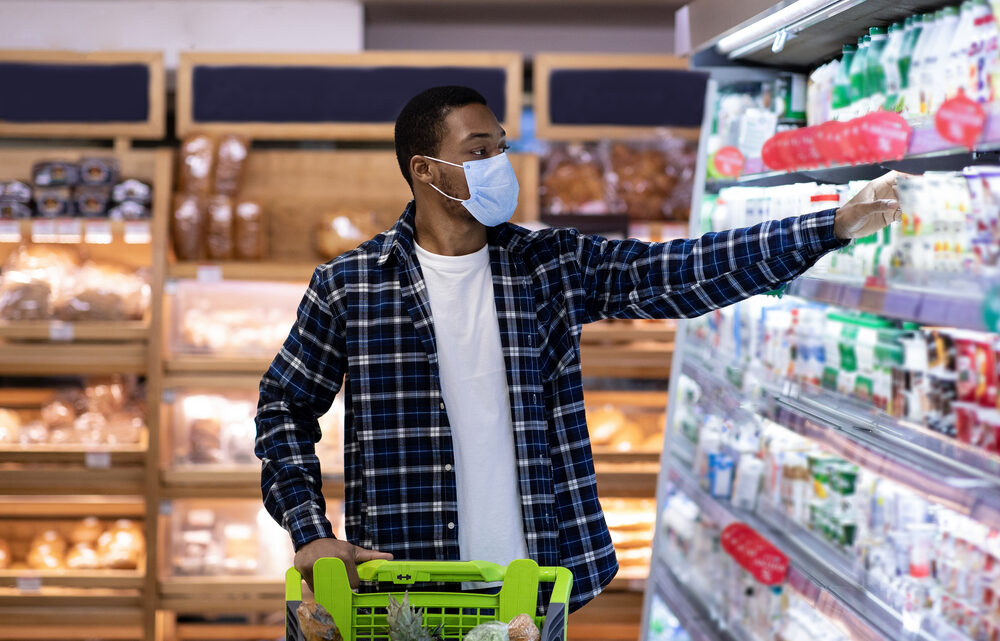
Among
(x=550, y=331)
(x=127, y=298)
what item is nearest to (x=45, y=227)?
(x=127, y=298)

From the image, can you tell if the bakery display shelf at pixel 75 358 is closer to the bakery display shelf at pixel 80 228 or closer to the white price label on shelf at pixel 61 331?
the white price label on shelf at pixel 61 331

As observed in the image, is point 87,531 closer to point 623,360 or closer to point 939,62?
point 623,360

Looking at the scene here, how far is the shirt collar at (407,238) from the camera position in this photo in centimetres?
207

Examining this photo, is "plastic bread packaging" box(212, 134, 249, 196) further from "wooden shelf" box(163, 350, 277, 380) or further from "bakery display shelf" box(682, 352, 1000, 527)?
"bakery display shelf" box(682, 352, 1000, 527)

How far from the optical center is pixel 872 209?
5.80 feet

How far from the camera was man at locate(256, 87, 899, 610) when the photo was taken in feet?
6.56

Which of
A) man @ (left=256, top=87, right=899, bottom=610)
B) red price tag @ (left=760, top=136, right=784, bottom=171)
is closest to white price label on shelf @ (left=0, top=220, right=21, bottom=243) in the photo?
man @ (left=256, top=87, right=899, bottom=610)

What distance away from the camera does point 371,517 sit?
204cm

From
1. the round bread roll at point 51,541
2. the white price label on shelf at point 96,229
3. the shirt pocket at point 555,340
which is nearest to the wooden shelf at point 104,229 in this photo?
the white price label on shelf at point 96,229

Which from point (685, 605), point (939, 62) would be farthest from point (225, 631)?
point (939, 62)

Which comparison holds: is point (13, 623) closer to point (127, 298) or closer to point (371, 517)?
point (127, 298)

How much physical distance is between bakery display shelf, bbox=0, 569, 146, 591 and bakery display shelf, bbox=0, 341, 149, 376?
2.83 ft

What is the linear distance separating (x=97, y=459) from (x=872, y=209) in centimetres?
355

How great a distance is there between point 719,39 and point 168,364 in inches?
108
